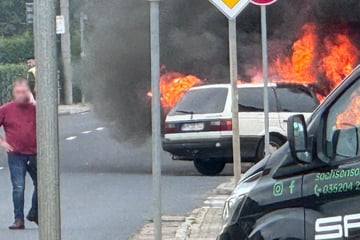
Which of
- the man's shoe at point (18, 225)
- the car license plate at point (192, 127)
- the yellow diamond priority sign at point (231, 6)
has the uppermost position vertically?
the yellow diamond priority sign at point (231, 6)

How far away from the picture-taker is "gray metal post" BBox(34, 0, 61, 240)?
6895 millimetres

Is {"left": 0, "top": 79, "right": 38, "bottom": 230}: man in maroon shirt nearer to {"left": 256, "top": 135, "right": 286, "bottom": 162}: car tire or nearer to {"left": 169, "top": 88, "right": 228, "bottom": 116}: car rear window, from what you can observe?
{"left": 256, "top": 135, "right": 286, "bottom": 162}: car tire

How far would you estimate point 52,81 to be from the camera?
692cm

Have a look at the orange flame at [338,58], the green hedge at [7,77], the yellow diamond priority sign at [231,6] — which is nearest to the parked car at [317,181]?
the yellow diamond priority sign at [231,6]

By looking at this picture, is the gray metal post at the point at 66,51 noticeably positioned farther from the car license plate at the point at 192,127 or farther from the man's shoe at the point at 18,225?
the man's shoe at the point at 18,225

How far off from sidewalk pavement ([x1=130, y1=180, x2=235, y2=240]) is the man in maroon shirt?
1.53 meters

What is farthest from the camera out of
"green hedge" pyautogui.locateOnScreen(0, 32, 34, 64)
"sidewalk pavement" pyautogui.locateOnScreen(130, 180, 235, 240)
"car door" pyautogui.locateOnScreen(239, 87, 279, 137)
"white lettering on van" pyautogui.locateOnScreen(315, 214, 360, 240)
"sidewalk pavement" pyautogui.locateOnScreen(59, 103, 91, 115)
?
"green hedge" pyautogui.locateOnScreen(0, 32, 34, 64)

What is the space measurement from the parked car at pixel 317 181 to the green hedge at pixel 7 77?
38.3 metres

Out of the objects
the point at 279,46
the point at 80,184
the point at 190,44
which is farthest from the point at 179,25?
the point at 80,184

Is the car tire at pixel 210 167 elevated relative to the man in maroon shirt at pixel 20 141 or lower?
lower

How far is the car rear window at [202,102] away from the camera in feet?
65.2

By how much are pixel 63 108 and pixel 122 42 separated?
85.2 ft

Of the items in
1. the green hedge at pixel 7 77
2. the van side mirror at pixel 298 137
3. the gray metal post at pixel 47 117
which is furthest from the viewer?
the green hedge at pixel 7 77

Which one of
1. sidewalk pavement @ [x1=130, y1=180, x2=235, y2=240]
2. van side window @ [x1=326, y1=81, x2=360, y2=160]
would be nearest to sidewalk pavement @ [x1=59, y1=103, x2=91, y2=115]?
sidewalk pavement @ [x1=130, y1=180, x2=235, y2=240]
